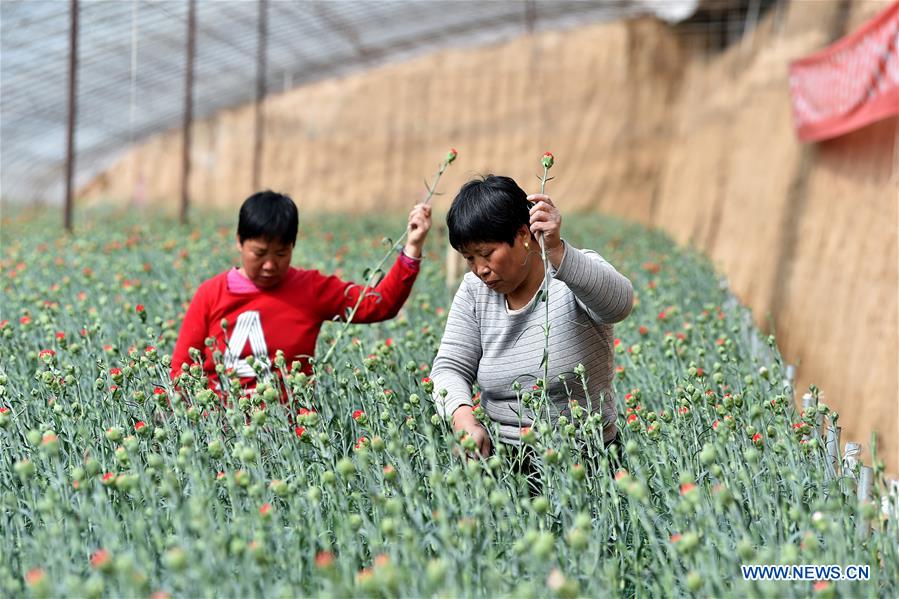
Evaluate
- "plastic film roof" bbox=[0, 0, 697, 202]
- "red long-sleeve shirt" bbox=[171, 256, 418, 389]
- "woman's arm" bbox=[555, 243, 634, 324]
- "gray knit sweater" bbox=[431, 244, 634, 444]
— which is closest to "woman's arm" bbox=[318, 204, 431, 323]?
"red long-sleeve shirt" bbox=[171, 256, 418, 389]

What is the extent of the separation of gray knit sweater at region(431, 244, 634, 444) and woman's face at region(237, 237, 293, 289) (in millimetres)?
618

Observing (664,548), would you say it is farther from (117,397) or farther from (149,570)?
(117,397)

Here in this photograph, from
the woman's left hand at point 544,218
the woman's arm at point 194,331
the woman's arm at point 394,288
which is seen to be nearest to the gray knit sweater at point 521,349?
the woman's left hand at point 544,218

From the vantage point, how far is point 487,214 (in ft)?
6.32

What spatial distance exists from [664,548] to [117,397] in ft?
3.72

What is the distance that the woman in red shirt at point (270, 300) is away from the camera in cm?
254

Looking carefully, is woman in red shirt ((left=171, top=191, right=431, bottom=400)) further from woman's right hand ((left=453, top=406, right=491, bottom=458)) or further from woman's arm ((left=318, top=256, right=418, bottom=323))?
woman's right hand ((left=453, top=406, right=491, bottom=458))

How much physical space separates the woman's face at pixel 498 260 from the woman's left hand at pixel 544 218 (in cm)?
11

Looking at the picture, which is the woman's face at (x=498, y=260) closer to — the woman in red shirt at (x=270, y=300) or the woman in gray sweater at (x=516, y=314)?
the woman in gray sweater at (x=516, y=314)

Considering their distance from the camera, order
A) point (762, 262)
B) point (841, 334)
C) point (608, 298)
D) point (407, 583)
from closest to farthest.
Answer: point (407, 583) < point (608, 298) < point (841, 334) < point (762, 262)

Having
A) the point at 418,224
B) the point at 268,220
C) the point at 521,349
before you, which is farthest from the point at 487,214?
the point at 268,220

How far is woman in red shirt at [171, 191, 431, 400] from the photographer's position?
8.32 ft

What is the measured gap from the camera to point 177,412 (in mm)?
1896

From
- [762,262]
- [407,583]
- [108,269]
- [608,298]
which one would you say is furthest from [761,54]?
[407,583]
